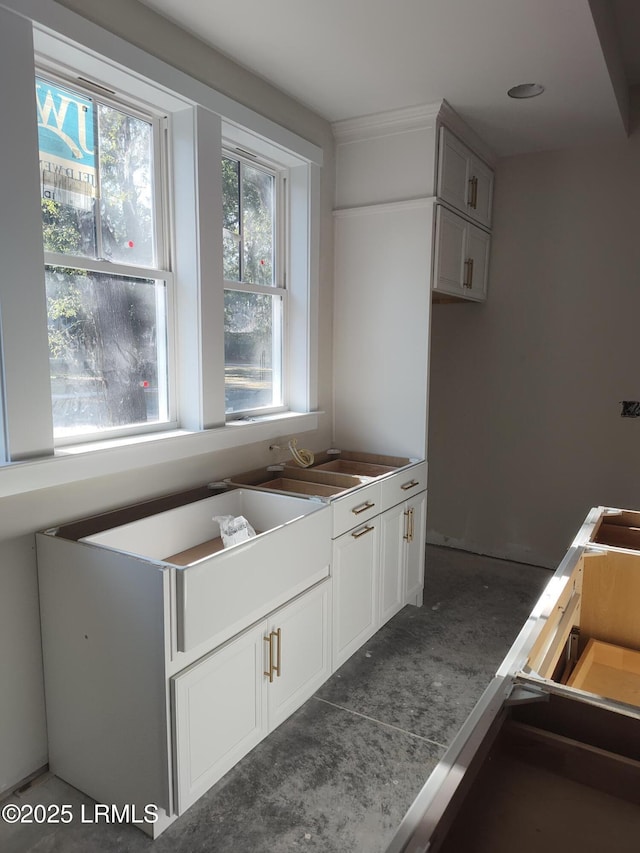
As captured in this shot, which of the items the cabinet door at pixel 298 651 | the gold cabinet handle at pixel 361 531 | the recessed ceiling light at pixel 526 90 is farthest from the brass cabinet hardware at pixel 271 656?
the recessed ceiling light at pixel 526 90

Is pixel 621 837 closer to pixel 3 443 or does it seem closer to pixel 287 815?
pixel 287 815

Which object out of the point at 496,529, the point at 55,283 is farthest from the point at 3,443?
the point at 496,529

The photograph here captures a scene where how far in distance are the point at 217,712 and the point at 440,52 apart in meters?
2.70

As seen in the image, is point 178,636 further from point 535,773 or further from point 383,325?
point 383,325

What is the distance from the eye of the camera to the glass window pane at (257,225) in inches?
114

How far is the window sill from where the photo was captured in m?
1.84

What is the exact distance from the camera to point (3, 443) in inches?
72.1

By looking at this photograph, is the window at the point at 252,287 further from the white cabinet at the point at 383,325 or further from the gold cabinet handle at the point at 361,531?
the gold cabinet handle at the point at 361,531

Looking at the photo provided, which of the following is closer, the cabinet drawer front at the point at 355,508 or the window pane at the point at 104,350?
the window pane at the point at 104,350

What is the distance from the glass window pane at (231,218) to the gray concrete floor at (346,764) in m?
1.98

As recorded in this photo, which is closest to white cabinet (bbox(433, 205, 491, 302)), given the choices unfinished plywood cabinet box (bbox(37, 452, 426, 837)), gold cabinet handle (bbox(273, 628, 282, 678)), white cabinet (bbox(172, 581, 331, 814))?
unfinished plywood cabinet box (bbox(37, 452, 426, 837))

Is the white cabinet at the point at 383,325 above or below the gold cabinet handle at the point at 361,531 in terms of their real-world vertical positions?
above

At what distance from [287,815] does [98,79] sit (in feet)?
8.53

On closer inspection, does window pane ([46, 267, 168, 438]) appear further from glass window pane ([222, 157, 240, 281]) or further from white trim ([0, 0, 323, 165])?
white trim ([0, 0, 323, 165])
